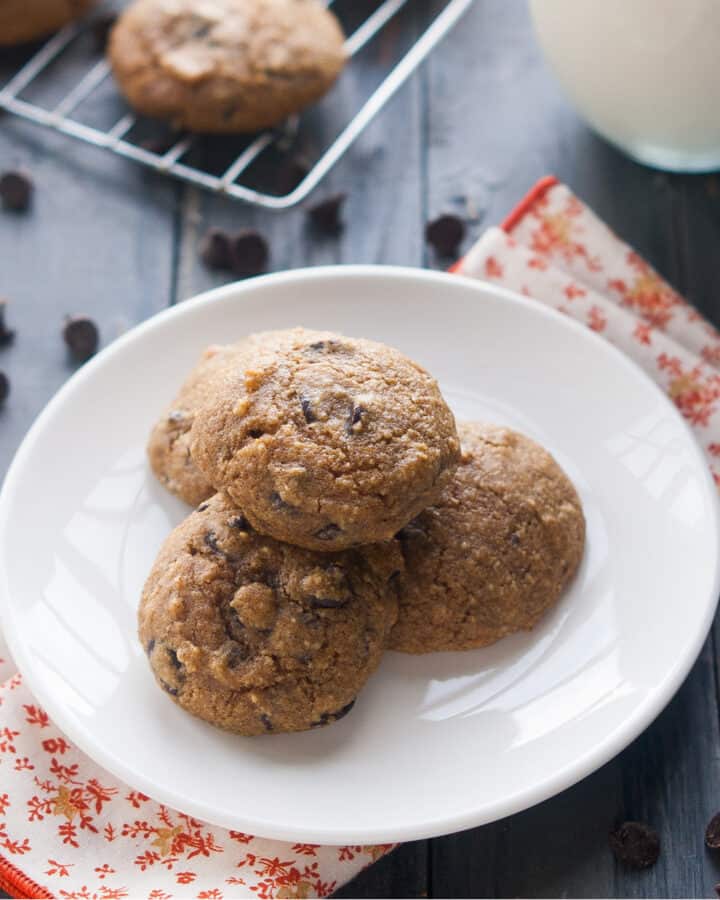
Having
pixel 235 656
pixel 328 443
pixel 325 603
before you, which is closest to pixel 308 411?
pixel 328 443

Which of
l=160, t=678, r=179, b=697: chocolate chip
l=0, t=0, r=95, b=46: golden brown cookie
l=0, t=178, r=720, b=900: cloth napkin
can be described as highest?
l=0, t=0, r=95, b=46: golden brown cookie

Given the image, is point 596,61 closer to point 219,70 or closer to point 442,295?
point 442,295

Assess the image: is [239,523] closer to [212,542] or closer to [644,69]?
[212,542]

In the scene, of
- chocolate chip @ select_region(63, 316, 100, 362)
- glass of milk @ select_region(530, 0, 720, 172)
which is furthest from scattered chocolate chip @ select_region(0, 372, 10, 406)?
glass of milk @ select_region(530, 0, 720, 172)

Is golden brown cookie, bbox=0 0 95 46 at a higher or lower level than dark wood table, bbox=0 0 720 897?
higher

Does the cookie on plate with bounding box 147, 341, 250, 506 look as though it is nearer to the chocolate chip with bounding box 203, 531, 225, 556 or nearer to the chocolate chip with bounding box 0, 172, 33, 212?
the chocolate chip with bounding box 203, 531, 225, 556

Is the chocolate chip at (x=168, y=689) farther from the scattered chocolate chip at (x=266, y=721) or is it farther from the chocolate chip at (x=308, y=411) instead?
the chocolate chip at (x=308, y=411)

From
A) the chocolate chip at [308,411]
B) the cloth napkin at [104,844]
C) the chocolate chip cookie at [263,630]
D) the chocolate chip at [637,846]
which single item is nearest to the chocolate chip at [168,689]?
the chocolate chip cookie at [263,630]
